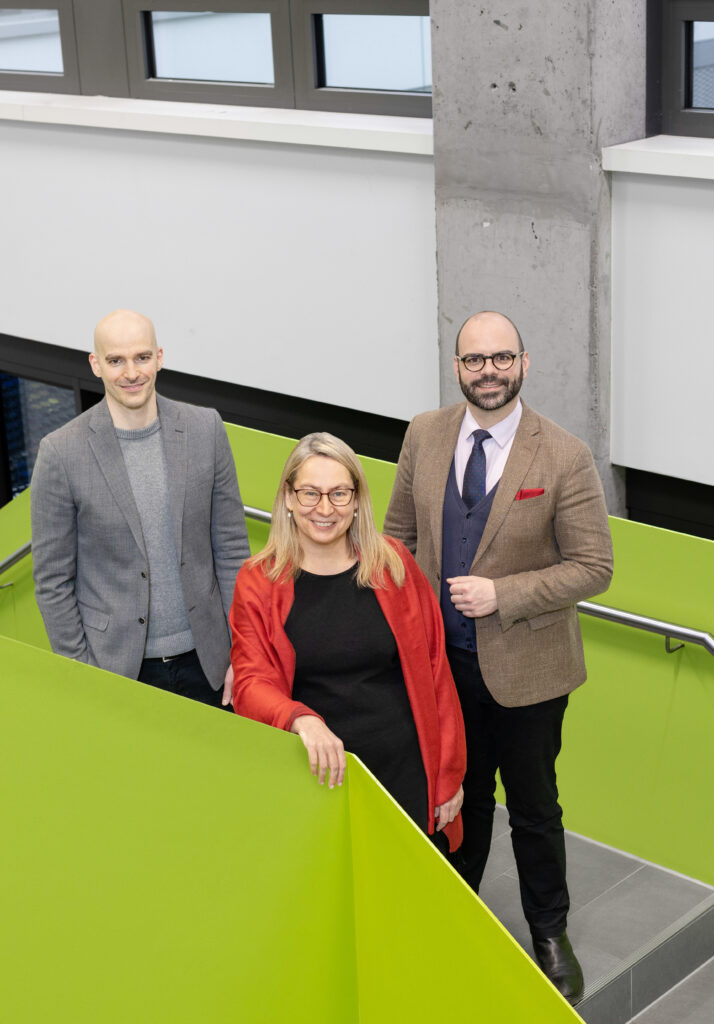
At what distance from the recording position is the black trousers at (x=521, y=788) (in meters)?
3.02

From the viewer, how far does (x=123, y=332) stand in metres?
2.98

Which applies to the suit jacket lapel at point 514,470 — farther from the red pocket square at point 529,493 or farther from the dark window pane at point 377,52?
the dark window pane at point 377,52

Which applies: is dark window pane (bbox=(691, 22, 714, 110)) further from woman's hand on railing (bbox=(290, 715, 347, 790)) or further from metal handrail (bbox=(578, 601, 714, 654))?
woman's hand on railing (bbox=(290, 715, 347, 790))

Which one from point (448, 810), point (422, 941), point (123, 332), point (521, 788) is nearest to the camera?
point (422, 941)

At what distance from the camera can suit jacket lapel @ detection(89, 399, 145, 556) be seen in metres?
3.09

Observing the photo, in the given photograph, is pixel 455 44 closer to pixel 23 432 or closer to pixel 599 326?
pixel 599 326

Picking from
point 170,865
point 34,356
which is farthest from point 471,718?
point 34,356

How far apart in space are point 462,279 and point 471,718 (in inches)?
81.1

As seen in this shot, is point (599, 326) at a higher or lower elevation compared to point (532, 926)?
higher

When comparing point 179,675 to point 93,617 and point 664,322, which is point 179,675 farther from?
point 664,322

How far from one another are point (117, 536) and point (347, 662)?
77cm

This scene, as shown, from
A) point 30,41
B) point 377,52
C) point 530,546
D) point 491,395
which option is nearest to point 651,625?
point 530,546

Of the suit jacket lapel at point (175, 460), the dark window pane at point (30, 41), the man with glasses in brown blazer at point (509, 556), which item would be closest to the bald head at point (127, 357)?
the suit jacket lapel at point (175, 460)

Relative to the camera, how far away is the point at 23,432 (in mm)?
8602
